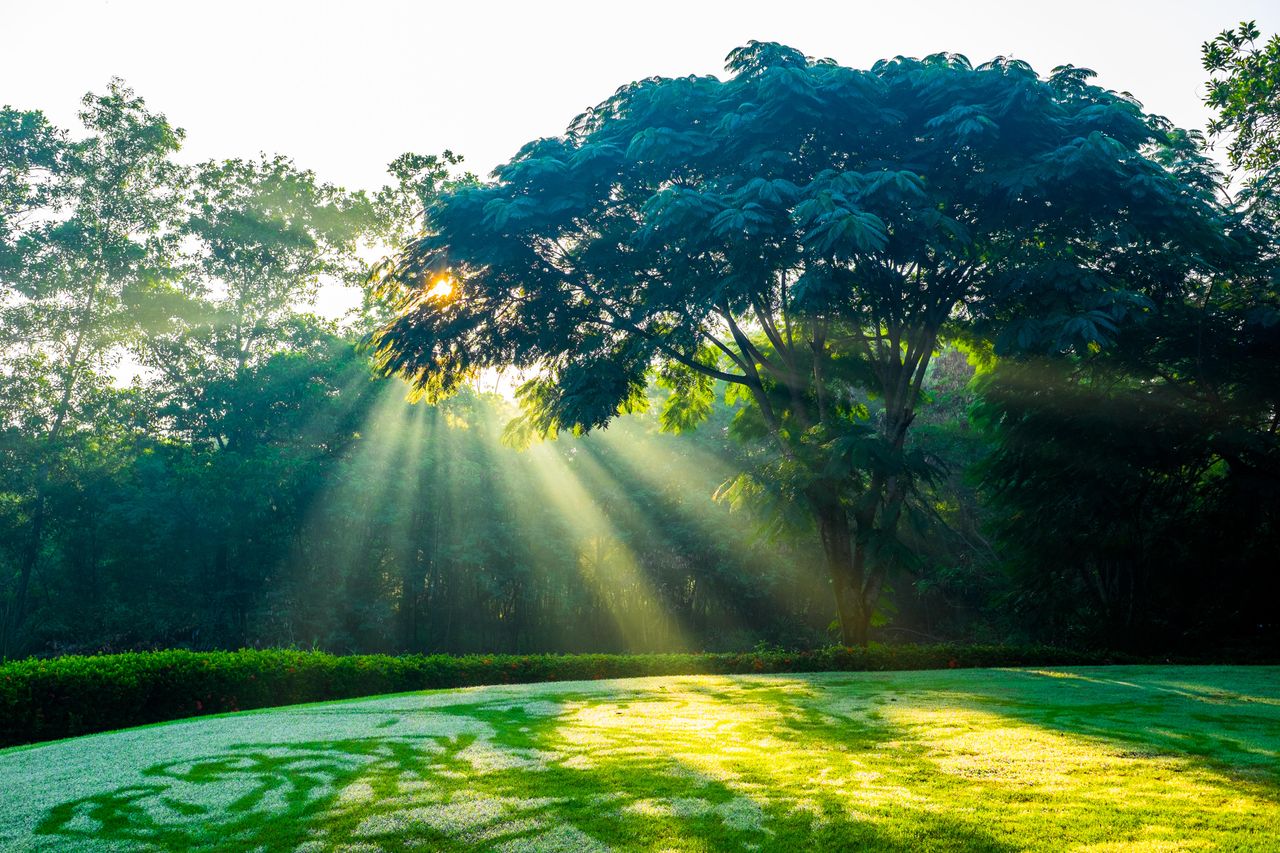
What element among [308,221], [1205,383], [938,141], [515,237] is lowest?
[1205,383]

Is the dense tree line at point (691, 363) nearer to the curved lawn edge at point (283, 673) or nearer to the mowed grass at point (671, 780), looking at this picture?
the curved lawn edge at point (283, 673)

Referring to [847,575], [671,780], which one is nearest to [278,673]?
[671,780]

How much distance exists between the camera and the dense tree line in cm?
1107

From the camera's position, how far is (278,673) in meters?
9.48

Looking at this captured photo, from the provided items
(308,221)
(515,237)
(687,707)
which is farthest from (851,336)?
(308,221)

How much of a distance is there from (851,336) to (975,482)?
414 cm

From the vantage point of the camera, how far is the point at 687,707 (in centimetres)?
704

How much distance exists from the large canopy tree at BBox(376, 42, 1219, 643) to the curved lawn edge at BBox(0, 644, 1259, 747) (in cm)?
181

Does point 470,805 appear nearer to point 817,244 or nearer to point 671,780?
point 671,780

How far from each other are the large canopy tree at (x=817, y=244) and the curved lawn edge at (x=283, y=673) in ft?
5.95

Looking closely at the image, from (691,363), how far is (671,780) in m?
10.1

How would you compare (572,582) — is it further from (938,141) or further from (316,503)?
(938,141)

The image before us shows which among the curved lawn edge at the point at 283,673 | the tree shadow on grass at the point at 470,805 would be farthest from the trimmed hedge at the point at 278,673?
the tree shadow on grass at the point at 470,805

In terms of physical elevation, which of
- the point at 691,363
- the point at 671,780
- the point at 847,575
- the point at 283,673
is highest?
the point at 691,363
